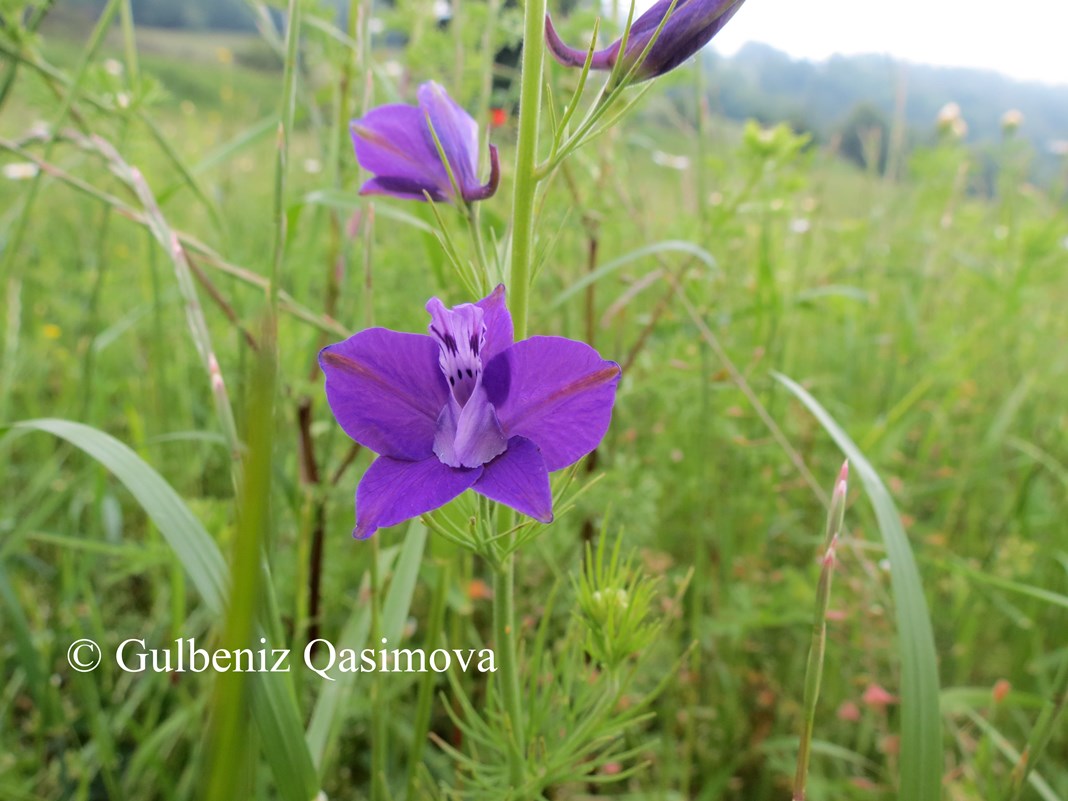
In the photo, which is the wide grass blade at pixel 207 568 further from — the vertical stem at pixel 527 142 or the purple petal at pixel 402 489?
the vertical stem at pixel 527 142

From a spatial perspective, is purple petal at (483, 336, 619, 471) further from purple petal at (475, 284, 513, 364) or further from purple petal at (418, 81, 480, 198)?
purple petal at (418, 81, 480, 198)

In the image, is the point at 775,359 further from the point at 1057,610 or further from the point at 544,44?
the point at 544,44

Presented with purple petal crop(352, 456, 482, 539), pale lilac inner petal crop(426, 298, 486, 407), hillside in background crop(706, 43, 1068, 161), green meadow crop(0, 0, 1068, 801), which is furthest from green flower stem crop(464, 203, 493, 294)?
hillside in background crop(706, 43, 1068, 161)

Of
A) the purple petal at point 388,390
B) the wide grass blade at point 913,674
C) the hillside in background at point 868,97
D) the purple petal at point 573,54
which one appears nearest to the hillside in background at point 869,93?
the hillside in background at point 868,97

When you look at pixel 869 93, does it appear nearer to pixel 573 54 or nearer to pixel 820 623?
pixel 573 54

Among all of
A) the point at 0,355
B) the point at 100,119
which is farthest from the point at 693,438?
the point at 0,355

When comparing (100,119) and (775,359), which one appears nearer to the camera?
(100,119)
